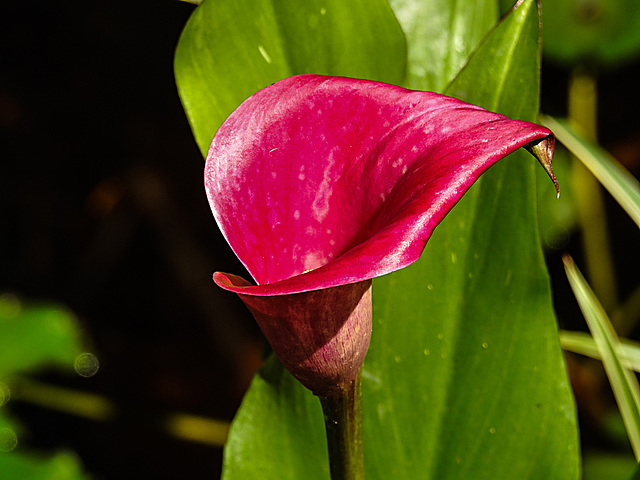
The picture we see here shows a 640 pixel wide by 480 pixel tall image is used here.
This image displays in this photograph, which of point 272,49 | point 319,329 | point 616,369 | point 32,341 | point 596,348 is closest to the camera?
point 319,329

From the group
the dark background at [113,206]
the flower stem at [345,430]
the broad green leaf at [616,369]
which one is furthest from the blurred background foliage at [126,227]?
the flower stem at [345,430]

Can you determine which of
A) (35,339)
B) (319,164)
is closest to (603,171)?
(319,164)

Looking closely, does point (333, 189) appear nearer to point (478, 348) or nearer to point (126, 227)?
point (478, 348)

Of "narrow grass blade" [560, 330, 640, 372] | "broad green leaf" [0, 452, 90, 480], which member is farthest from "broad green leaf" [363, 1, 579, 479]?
"broad green leaf" [0, 452, 90, 480]

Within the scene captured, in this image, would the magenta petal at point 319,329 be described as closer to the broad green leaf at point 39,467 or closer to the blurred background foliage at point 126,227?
the broad green leaf at point 39,467

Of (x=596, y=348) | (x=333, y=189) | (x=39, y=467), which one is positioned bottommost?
(x=39, y=467)

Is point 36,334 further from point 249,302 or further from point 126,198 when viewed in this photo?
point 249,302
